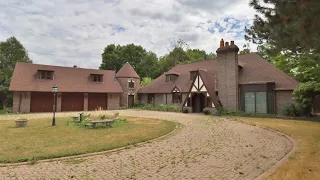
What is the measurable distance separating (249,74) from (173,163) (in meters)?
18.1

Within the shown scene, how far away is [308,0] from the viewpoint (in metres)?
4.66

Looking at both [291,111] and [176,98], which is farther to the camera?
[176,98]

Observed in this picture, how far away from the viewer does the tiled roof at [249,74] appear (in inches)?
747

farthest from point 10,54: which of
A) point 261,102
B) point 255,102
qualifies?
point 261,102

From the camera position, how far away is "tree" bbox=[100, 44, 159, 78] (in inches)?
1983

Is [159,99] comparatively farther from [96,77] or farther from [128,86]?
[96,77]

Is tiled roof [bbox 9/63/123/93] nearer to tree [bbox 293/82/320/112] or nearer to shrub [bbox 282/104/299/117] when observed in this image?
shrub [bbox 282/104/299/117]

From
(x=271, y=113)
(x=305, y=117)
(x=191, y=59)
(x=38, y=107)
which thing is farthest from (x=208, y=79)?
(x=191, y=59)

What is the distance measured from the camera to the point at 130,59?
5278cm

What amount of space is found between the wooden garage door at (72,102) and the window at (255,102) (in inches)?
852

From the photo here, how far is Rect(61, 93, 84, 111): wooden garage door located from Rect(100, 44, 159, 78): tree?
23043 millimetres

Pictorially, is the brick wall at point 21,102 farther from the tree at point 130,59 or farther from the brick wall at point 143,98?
the tree at point 130,59

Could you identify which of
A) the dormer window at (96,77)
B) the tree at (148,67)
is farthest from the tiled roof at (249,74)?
the tree at (148,67)

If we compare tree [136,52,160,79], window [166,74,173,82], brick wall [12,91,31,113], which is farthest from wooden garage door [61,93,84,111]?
tree [136,52,160,79]
